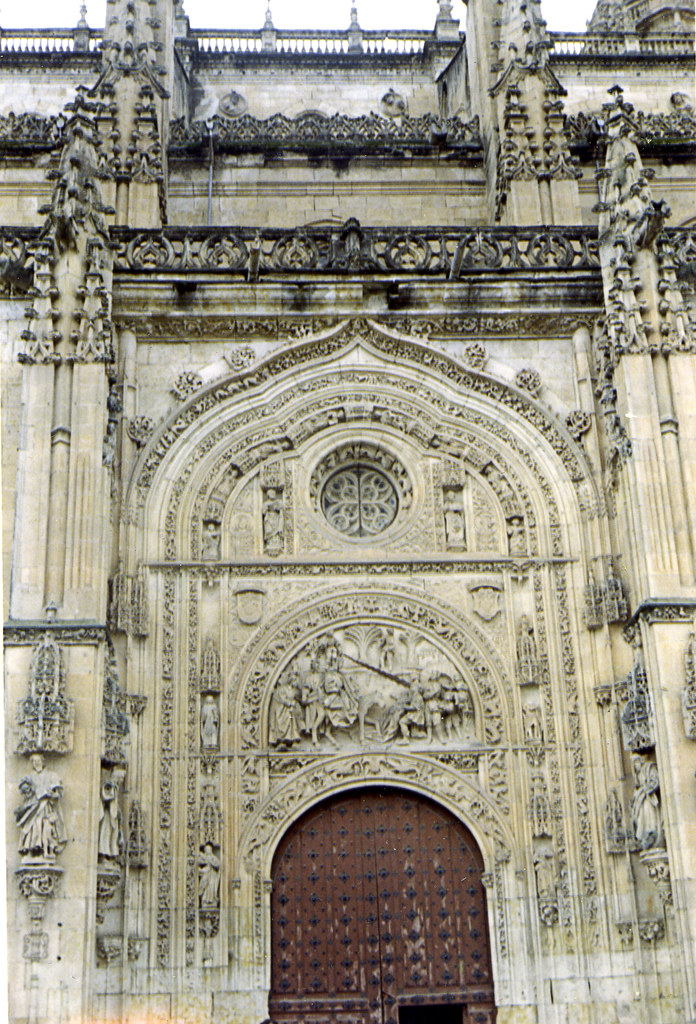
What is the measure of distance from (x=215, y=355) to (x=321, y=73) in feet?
34.1

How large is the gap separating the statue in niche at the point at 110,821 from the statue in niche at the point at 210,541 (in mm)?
2857

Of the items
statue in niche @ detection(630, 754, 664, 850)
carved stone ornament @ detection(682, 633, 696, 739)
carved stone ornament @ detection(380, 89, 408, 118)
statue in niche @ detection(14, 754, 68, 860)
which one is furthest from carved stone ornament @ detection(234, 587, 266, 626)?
carved stone ornament @ detection(380, 89, 408, 118)

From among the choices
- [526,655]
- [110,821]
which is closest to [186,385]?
[526,655]

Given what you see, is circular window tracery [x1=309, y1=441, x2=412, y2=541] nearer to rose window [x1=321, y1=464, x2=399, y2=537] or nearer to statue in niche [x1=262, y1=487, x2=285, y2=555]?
rose window [x1=321, y1=464, x2=399, y2=537]

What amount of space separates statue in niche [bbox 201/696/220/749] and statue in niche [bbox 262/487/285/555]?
1957mm

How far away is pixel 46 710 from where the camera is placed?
11898mm

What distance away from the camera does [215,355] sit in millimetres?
15211

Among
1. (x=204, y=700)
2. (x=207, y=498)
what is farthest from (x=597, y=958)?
(x=207, y=498)

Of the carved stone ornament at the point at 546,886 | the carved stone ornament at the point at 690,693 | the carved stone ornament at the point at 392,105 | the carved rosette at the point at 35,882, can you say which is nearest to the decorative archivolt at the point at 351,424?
the carved stone ornament at the point at 690,693

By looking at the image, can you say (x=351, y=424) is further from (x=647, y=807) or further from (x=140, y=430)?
(x=647, y=807)

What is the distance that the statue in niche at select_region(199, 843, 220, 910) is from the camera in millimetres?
12727

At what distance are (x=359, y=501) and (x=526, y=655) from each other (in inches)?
113

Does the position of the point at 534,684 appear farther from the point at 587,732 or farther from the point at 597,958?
the point at 597,958

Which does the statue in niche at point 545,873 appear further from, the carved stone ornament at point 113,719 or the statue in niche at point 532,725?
the carved stone ornament at point 113,719
